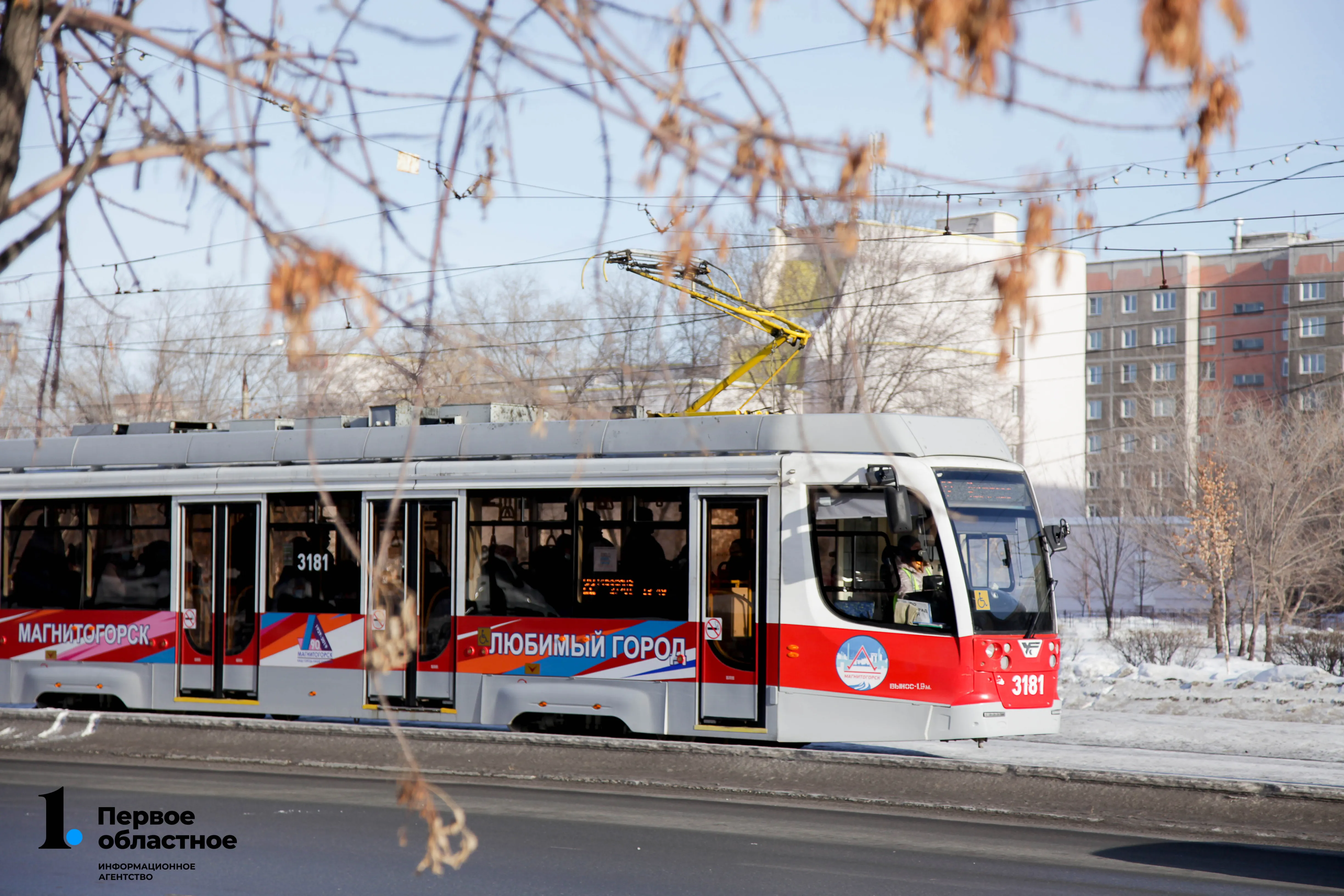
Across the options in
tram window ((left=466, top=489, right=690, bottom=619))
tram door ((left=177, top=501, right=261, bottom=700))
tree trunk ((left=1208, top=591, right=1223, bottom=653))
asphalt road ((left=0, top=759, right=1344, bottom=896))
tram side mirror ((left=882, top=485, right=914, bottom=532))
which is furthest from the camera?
tree trunk ((left=1208, top=591, right=1223, bottom=653))

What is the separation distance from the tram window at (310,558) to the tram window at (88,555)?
1457 millimetres

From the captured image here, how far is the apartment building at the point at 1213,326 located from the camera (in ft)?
262

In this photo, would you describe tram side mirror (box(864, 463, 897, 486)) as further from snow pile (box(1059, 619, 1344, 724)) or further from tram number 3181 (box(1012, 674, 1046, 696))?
snow pile (box(1059, 619, 1344, 724))

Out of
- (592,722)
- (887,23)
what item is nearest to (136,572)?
(592,722)

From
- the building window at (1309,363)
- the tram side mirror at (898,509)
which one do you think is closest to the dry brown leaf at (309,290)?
the tram side mirror at (898,509)

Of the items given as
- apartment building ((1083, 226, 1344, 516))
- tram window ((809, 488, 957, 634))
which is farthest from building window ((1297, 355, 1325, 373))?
tram window ((809, 488, 957, 634))

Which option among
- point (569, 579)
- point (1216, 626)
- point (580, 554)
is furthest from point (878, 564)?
point (1216, 626)

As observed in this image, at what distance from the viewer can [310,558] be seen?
46.6ft

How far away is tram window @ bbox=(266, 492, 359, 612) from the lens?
14.0m

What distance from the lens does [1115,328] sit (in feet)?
314

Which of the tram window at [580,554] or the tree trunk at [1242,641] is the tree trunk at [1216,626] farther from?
the tram window at [580,554]

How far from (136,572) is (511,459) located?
16.1 feet

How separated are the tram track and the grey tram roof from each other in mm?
2713

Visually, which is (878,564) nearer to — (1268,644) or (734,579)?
(734,579)
